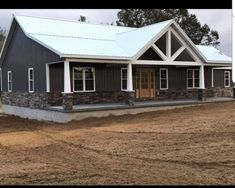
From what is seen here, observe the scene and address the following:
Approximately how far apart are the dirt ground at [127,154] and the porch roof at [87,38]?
5261 millimetres

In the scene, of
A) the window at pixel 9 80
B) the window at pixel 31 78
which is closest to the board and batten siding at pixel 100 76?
the window at pixel 31 78

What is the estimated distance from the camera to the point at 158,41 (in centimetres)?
2122

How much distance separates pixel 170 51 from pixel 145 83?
10.5 ft

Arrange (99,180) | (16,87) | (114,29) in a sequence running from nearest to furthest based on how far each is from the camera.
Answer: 1. (99,180)
2. (16,87)
3. (114,29)

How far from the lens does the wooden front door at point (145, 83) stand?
72.4ft

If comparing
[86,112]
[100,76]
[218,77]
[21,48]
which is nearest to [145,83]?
[100,76]

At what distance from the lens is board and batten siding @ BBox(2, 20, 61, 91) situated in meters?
18.7

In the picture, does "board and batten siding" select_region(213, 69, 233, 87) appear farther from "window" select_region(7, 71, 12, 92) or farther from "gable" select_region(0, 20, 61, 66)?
"window" select_region(7, 71, 12, 92)

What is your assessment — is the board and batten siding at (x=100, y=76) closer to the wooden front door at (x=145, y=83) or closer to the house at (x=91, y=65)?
the house at (x=91, y=65)
